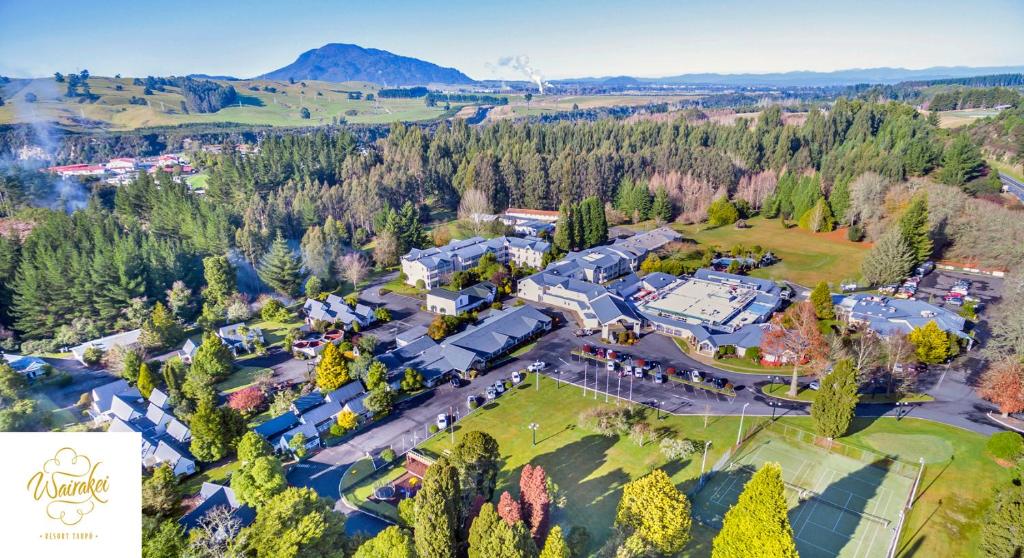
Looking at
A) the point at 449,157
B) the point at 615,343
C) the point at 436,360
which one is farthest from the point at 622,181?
the point at 436,360

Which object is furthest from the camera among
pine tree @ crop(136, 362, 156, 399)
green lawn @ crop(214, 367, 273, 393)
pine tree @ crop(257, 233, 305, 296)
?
pine tree @ crop(257, 233, 305, 296)

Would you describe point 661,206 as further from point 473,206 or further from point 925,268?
point 925,268

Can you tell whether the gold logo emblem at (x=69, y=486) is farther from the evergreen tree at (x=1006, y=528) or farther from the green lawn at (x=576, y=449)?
the evergreen tree at (x=1006, y=528)

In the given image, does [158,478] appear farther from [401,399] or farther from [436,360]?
[436,360]

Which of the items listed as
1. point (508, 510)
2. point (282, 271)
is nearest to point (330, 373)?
point (508, 510)

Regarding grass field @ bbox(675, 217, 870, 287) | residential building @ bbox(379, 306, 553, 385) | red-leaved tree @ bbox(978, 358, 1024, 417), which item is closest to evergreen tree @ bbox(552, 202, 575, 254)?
residential building @ bbox(379, 306, 553, 385)

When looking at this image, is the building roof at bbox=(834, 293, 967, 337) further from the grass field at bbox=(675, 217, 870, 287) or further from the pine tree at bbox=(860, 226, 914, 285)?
the grass field at bbox=(675, 217, 870, 287)
